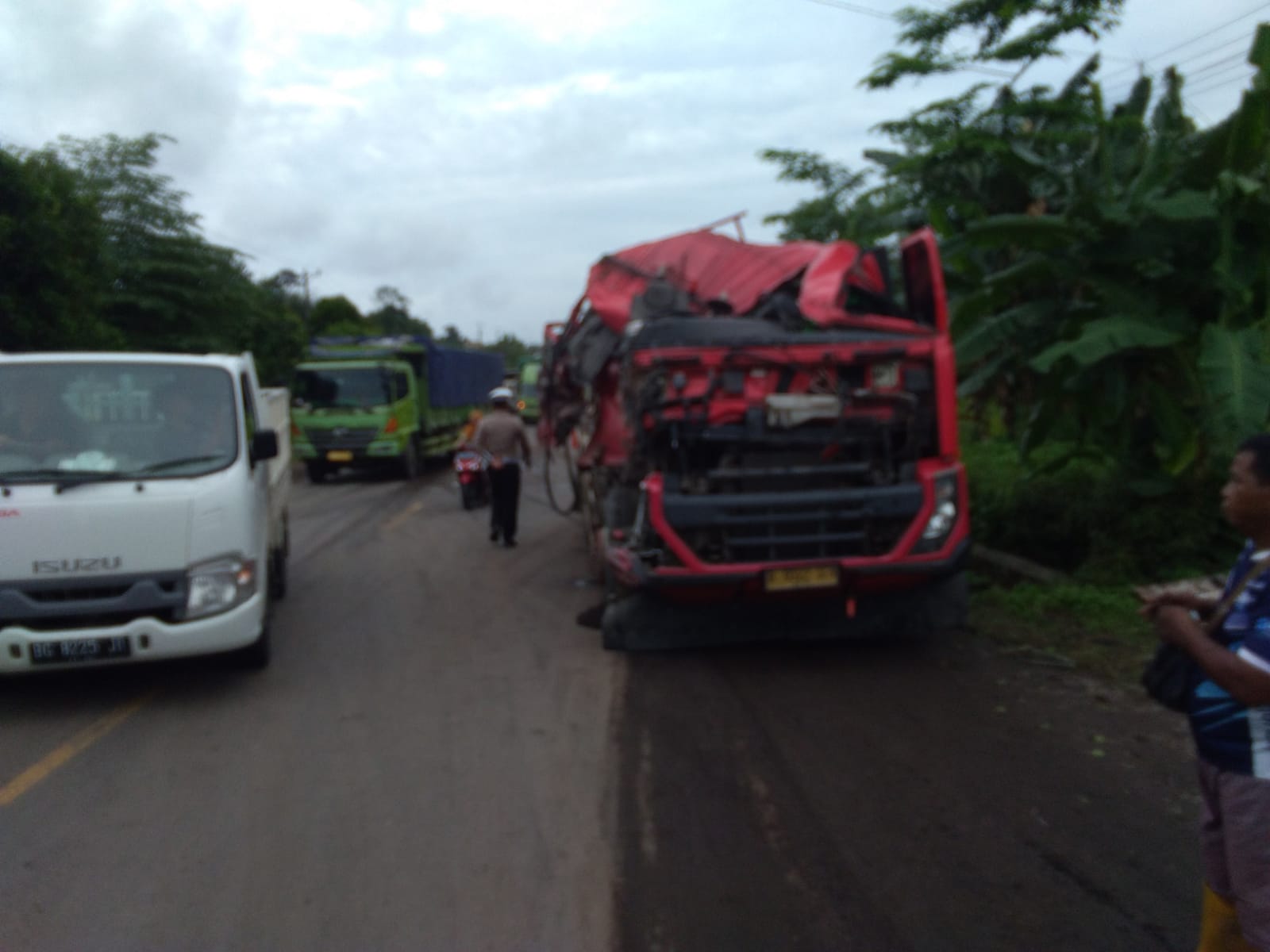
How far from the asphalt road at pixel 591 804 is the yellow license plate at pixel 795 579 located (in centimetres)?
62

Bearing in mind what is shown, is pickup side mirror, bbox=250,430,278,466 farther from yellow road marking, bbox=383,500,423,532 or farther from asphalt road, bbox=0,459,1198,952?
yellow road marking, bbox=383,500,423,532

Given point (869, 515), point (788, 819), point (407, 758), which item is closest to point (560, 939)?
point (788, 819)

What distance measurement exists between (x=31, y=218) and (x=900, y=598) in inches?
504

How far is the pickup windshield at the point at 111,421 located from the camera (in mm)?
6465

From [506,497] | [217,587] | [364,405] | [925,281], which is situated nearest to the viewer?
[217,587]

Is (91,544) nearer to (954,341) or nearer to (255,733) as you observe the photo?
(255,733)

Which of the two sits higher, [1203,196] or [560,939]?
[1203,196]

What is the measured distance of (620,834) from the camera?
448 cm

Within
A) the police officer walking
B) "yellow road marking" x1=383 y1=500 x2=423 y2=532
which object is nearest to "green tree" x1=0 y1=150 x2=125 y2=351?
"yellow road marking" x1=383 y1=500 x2=423 y2=532

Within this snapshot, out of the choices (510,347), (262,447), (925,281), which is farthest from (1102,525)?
(510,347)

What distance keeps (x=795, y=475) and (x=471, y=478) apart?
367 inches

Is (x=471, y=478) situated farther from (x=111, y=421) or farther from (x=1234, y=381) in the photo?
(x=1234, y=381)

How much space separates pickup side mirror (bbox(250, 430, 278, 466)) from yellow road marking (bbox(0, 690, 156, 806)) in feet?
5.24

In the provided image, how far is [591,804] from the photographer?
190 inches
